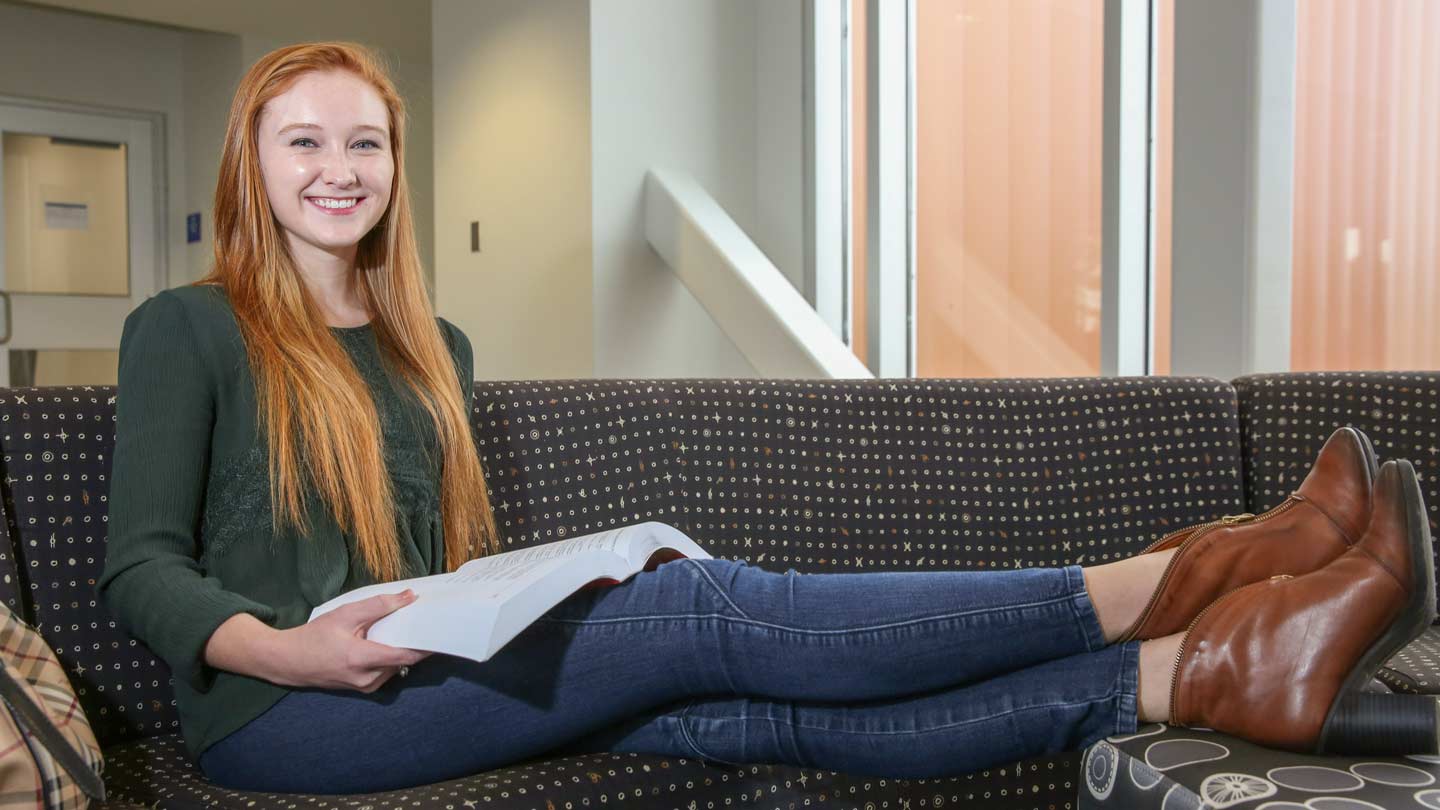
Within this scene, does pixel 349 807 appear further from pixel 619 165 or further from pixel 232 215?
pixel 619 165

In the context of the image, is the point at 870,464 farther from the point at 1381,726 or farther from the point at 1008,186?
the point at 1008,186

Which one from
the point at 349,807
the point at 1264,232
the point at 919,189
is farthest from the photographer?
the point at 919,189

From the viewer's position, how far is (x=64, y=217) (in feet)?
17.6

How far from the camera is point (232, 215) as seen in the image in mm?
1368

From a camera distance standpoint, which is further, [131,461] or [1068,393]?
[1068,393]

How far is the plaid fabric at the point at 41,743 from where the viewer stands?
92cm

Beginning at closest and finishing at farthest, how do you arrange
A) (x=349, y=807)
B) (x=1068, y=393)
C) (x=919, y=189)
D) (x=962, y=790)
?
(x=349, y=807) → (x=962, y=790) → (x=1068, y=393) → (x=919, y=189)

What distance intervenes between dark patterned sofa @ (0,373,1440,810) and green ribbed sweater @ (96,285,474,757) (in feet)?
0.43

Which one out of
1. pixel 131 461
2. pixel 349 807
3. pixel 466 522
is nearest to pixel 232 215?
pixel 131 461

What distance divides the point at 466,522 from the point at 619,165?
2494 millimetres

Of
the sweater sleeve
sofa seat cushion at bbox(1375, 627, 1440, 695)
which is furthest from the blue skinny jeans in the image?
sofa seat cushion at bbox(1375, 627, 1440, 695)

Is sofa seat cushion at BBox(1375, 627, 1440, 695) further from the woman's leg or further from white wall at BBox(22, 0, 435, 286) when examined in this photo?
white wall at BBox(22, 0, 435, 286)

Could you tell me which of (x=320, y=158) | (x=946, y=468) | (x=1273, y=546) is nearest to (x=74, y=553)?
(x=320, y=158)

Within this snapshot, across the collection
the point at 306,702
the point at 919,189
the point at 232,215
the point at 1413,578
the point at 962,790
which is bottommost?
the point at 962,790
